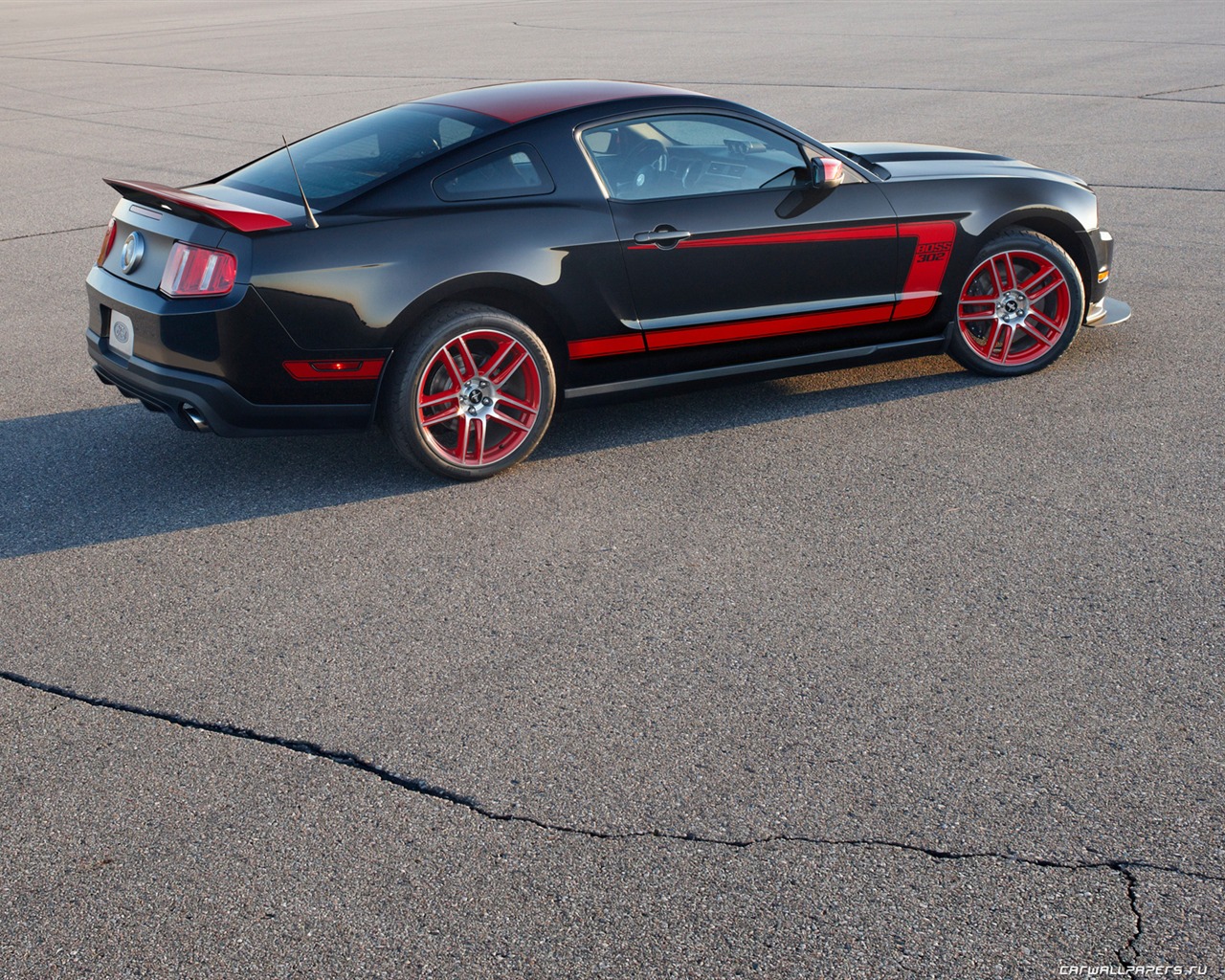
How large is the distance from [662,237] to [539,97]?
0.92m

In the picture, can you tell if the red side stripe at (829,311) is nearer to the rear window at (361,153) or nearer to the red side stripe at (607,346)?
the red side stripe at (607,346)

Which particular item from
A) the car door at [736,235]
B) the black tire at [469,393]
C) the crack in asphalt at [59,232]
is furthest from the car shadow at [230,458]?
the crack in asphalt at [59,232]

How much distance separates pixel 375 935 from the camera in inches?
114

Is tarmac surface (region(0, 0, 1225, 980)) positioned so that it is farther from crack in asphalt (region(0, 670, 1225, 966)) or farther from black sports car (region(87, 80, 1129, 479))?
black sports car (region(87, 80, 1129, 479))

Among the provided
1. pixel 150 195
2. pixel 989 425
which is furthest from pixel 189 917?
pixel 989 425

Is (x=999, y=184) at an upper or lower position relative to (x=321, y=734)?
upper

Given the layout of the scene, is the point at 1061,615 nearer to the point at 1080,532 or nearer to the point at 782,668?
Answer: the point at 1080,532

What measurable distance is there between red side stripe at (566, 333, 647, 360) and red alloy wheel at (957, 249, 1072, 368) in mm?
1814

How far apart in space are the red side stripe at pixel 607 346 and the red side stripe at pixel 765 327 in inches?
2.4

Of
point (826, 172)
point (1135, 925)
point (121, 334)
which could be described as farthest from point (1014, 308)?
point (121, 334)

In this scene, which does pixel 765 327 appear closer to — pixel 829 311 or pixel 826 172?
pixel 829 311

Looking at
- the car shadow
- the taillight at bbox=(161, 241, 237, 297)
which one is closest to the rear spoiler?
the taillight at bbox=(161, 241, 237, 297)

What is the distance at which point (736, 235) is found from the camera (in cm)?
569

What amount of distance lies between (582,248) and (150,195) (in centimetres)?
177
